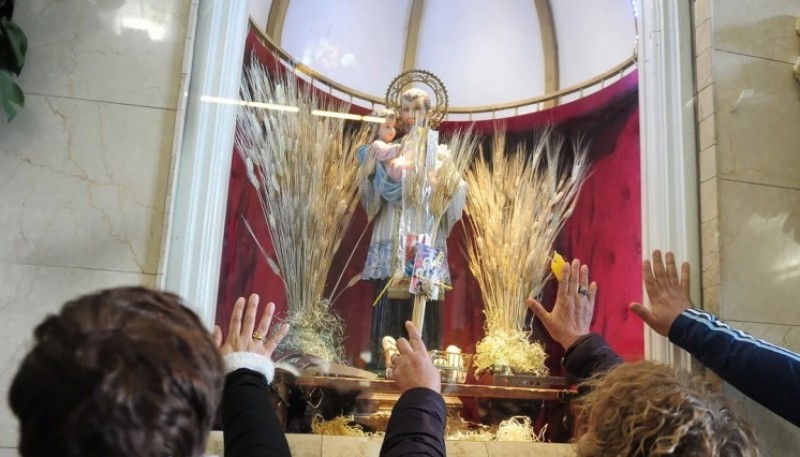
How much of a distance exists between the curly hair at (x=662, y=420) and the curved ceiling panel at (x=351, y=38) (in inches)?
75.8

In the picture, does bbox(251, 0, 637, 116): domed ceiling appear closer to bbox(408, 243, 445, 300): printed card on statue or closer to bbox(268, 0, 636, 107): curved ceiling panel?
bbox(268, 0, 636, 107): curved ceiling panel

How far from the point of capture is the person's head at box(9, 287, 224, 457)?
2.09 feet

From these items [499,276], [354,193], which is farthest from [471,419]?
[354,193]

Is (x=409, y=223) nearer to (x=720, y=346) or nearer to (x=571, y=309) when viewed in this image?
(x=571, y=309)

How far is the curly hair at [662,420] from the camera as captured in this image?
901mm

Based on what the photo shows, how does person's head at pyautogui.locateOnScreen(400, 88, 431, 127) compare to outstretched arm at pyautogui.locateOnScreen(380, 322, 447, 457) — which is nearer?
outstretched arm at pyautogui.locateOnScreen(380, 322, 447, 457)

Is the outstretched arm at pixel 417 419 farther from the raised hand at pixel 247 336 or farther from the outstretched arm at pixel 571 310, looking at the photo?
the outstretched arm at pixel 571 310

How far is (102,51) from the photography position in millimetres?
1757

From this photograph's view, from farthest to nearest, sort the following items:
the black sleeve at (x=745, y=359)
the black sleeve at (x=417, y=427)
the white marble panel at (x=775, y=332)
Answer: the white marble panel at (x=775, y=332) < the black sleeve at (x=745, y=359) < the black sleeve at (x=417, y=427)

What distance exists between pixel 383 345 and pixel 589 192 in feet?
3.24

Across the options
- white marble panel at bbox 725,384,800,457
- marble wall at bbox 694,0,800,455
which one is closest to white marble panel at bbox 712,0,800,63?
marble wall at bbox 694,0,800,455

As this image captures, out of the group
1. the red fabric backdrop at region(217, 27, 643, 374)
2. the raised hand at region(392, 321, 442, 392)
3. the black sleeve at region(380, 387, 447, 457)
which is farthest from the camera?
the red fabric backdrop at region(217, 27, 643, 374)

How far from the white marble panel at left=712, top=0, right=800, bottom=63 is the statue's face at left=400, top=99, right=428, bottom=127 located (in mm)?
1050

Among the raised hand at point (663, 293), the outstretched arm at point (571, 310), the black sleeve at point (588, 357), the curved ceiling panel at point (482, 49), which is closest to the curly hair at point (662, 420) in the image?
the black sleeve at point (588, 357)
